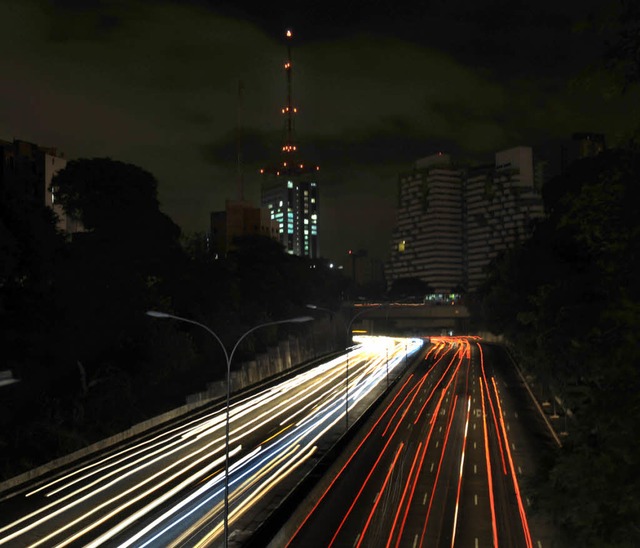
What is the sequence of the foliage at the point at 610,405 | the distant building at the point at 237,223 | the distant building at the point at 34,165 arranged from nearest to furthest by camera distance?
1. the foliage at the point at 610,405
2. the distant building at the point at 34,165
3. the distant building at the point at 237,223

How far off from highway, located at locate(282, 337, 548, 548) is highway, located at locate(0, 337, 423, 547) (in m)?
2.47

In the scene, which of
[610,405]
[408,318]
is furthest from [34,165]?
[408,318]

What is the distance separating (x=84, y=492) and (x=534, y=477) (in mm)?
26159

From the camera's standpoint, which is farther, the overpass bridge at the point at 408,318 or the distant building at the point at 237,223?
the distant building at the point at 237,223

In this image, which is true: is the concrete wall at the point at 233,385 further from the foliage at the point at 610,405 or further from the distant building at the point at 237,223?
the distant building at the point at 237,223

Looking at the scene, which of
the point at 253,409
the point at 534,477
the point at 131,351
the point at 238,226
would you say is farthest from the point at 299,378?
the point at 238,226

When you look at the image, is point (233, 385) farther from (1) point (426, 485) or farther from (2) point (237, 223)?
(2) point (237, 223)

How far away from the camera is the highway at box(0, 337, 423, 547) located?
29078mm

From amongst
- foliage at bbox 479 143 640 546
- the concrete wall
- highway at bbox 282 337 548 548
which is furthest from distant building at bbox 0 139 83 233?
foliage at bbox 479 143 640 546

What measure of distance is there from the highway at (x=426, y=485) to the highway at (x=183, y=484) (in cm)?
247

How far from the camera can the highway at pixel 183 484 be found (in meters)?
29.1

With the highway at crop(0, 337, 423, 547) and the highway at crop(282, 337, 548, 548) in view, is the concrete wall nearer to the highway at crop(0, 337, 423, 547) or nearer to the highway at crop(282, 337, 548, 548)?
the highway at crop(0, 337, 423, 547)

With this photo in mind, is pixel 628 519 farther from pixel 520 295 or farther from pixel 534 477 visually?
pixel 520 295

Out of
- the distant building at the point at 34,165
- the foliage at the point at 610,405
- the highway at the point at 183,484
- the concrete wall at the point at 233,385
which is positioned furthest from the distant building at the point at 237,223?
the foliage at the point at 610,405
